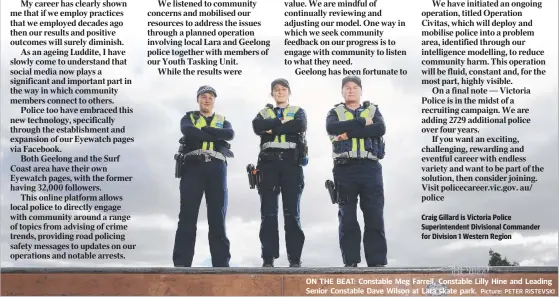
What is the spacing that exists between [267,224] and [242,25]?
12.0ft

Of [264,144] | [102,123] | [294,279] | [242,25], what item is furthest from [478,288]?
[102,123]

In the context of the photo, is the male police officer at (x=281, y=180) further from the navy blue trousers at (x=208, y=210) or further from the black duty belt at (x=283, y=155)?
the navy blue trousers at (x=208, y=210)

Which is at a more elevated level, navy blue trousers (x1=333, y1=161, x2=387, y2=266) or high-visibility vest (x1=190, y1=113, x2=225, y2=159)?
high-visibility vest (x1=190, y1=113, x2=225, y2=159)

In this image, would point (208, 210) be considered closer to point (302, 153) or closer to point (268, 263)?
point (268, 263)

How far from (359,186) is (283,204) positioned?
134 cm

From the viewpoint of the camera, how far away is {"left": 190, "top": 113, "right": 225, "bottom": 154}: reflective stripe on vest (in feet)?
51.5

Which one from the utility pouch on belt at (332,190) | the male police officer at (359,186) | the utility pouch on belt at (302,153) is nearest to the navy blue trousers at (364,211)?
the male police officer at (359,186)

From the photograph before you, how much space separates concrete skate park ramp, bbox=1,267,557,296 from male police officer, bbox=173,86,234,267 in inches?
43.4

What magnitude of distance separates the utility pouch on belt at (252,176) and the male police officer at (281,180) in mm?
82

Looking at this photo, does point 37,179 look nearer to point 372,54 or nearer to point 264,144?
point 264,144

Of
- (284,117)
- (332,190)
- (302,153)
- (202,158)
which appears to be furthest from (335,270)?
(202,158)

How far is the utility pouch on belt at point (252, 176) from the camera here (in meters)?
15.5

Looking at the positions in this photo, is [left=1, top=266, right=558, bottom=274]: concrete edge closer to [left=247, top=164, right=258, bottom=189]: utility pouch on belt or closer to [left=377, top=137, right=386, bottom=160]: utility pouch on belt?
[left=247, top=164, right=258, bottom=189]: utility pouch on belt

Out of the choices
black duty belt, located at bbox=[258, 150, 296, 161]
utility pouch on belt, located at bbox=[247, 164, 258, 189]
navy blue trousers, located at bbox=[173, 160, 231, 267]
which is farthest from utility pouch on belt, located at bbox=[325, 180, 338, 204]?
navy blue trousers, located at bbox=[173, 160, 231, 267]
